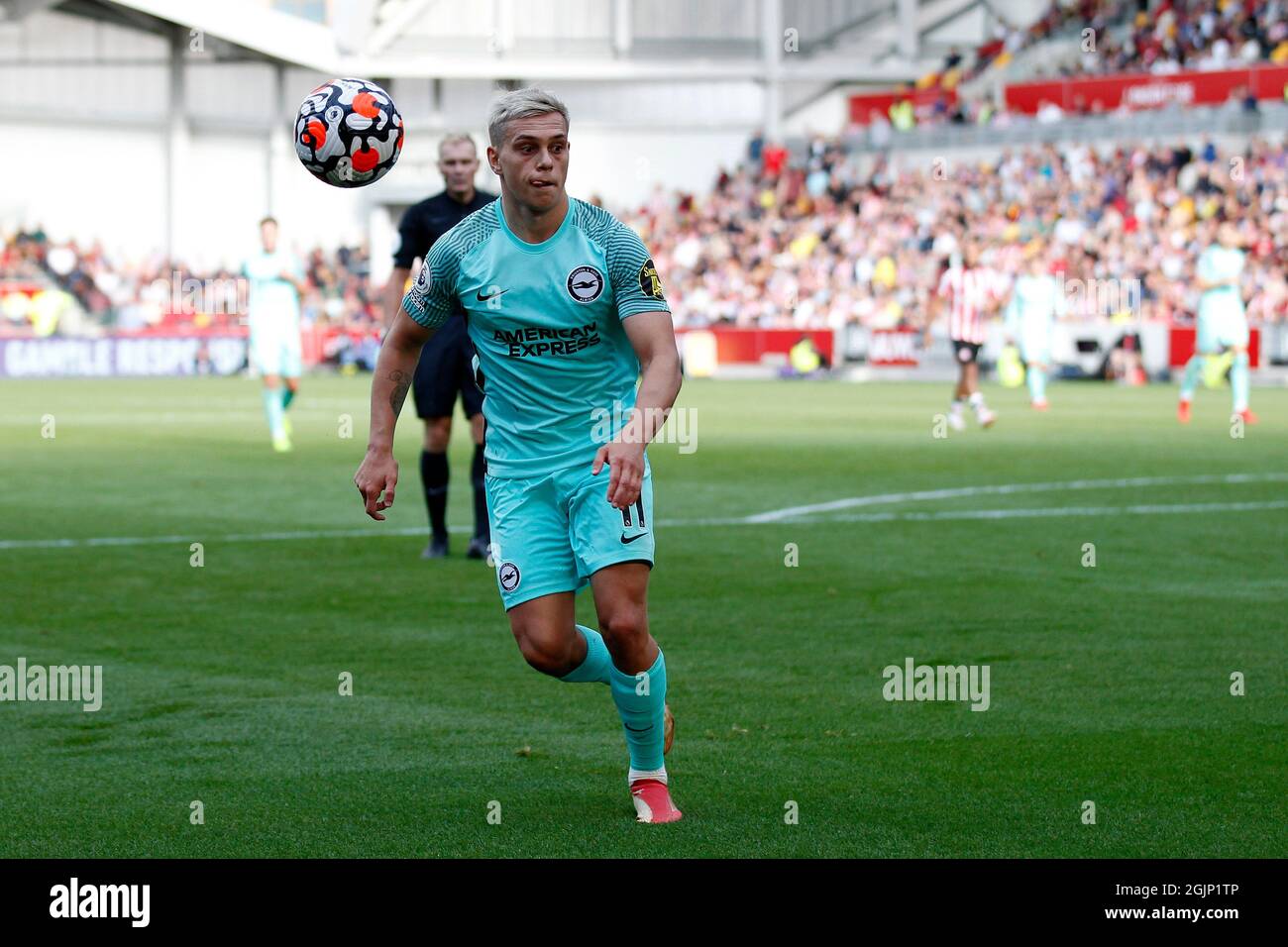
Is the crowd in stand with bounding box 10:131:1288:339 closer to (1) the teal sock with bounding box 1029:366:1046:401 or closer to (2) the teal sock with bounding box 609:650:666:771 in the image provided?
(1) the teal sock with bounding box 1029:366:1046:401

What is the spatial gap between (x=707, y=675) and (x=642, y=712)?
2394 mm

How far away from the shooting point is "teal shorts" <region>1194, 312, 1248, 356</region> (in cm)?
2311

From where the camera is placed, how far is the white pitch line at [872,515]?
13.1 m

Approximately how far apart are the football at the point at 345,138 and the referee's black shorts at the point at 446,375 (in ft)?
15.0

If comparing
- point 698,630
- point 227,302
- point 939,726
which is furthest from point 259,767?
point 227,302

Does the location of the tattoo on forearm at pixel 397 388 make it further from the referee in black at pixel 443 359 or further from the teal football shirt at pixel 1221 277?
the teal football shirt at pixel 1221 277

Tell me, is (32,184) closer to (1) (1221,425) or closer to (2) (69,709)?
(1) (1221,425)

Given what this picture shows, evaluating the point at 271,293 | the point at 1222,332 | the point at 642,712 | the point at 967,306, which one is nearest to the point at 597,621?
the point at 642,712

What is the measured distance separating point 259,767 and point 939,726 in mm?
2454

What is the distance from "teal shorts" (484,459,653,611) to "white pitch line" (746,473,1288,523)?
807 centimetres

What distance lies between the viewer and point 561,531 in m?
6.21

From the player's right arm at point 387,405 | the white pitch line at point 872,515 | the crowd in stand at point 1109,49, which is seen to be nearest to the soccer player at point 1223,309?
the white pitch line at point 872,515

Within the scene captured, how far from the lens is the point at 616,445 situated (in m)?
5.65
